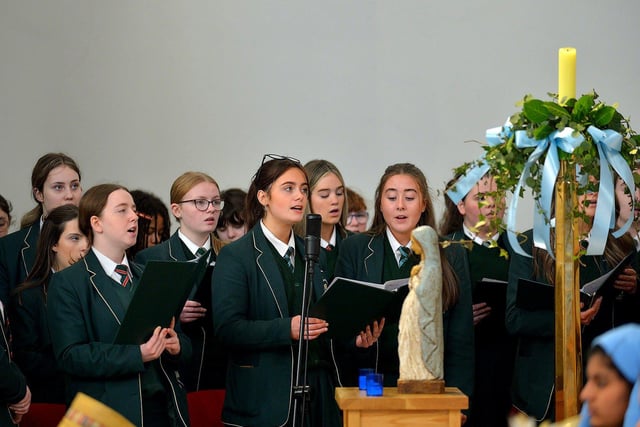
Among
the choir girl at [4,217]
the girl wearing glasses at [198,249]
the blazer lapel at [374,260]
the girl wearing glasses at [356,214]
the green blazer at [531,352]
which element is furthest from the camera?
the girl wearing glasses at [356,214]

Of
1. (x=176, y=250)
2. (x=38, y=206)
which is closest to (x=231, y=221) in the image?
(x=176, y=250)

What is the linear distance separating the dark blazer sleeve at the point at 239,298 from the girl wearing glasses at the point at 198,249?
0.58 m

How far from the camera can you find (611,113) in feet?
10.2

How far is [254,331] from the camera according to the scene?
3809mm

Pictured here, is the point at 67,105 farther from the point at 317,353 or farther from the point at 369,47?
the point at 317,353

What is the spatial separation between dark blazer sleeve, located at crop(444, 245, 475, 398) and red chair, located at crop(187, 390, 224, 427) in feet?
3.35

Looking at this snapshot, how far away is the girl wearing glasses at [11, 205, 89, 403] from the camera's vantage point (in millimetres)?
4359

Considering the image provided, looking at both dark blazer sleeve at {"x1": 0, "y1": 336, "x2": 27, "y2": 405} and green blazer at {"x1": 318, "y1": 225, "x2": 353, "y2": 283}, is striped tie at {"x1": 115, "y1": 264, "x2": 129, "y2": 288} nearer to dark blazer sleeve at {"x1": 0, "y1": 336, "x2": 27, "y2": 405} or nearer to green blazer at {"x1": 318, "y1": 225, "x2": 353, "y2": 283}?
dark blazer sleeve at {"x1": 0, "y1": 336, "x2": 27, "y2": 405}

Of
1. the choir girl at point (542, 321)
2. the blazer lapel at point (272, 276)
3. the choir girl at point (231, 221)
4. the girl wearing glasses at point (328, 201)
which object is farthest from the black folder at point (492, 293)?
the choir girl at point (231, 221)

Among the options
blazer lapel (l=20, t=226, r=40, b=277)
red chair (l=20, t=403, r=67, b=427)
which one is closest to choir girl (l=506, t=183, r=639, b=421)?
red chair (l=20, t=403, r=67, b=427)

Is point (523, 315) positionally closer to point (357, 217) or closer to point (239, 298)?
point (239, 298)

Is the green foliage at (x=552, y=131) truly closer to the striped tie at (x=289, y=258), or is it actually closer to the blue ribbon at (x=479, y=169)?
the blue ribbon at (x=479, y=169)

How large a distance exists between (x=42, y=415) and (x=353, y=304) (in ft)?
4.27

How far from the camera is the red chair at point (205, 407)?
4.40 metres
